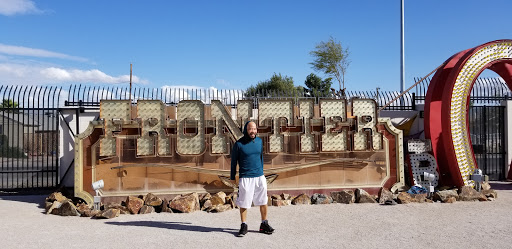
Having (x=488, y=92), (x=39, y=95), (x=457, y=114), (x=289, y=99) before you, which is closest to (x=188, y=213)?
(x=289, y=99)

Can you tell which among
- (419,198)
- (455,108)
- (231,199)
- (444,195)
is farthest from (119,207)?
(455,108)

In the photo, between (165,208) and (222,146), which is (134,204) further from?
(222,146)

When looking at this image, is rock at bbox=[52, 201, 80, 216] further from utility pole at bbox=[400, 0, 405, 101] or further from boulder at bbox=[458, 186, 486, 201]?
utility pole at bbox=[400, 0, 405, 101]

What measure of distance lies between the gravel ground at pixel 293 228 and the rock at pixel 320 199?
27 cm

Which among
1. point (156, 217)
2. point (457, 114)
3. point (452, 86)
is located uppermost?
point (452, 86)

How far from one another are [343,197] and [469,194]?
2.94m

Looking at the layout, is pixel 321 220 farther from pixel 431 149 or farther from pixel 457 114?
pixel 457 114

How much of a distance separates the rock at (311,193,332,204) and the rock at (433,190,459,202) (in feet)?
8.06

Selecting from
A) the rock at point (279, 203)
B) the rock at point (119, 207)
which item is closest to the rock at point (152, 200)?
the rock at point (119, 207)

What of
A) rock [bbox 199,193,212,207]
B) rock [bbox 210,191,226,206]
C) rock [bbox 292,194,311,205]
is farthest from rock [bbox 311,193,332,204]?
rock [bbox 199,193,212,207]

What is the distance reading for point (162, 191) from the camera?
866cm

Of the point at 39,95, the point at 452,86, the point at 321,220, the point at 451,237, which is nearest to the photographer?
the point at 451,237

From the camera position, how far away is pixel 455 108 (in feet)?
30.6

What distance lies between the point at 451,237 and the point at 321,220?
2.20 metres
